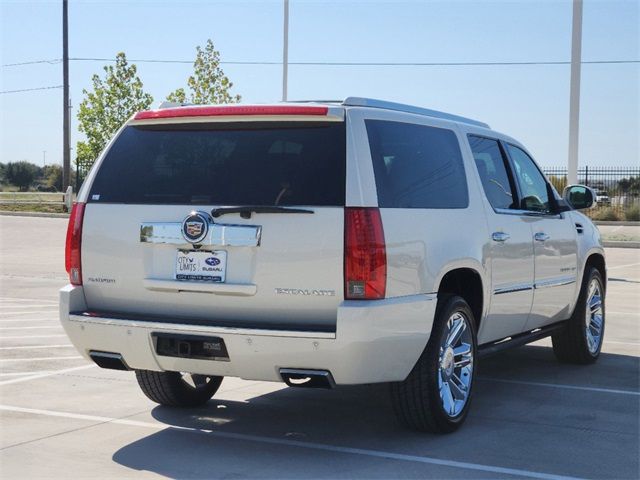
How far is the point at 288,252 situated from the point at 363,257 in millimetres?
410

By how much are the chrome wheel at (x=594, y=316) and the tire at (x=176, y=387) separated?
3.54m

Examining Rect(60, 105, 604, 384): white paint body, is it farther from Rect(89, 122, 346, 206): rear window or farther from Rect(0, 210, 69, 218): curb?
Rect(0, 210, 69, 218): curb

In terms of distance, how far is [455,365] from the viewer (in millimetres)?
6422

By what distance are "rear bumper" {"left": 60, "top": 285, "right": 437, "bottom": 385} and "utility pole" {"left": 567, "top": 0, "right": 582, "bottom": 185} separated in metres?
17.9

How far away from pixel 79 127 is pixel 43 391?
142 feet

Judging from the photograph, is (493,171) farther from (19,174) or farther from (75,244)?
(19,174)

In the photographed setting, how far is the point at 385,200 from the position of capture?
18.7 feet

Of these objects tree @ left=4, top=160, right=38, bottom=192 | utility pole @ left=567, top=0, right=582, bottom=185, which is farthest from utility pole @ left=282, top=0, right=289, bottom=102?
tree @ left=4, top=160, right=38, bottom=192

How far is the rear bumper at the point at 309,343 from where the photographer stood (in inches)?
213

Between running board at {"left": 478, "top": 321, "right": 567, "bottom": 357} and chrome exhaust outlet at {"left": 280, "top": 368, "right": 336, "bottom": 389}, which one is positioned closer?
chrome exhaust outlet at {"left": 280, "top": 368, "right": 336, "bottom": 389}

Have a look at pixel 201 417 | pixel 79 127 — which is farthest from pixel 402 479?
pixel 79 127

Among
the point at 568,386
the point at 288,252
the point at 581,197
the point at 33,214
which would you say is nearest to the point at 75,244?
the point at 288,252

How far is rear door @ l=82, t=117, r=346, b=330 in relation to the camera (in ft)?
18.2

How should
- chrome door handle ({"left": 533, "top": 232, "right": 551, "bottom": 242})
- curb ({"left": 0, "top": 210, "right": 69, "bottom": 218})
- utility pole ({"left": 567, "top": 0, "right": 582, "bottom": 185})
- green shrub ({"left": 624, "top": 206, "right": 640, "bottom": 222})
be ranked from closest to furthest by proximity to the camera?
chrome door handle ({"left": 533, "top": 232, "right": 551, "bottom": 242})
utility pole ({"left": 567, "top": 0, "right": 582, "bottom": 185})
green shrub ({"left": 624, "top": 206, "right": 640, "bottom": 222})
curb ({"left": 0, "top": 210, "right": 69, "bottom": 218})
